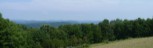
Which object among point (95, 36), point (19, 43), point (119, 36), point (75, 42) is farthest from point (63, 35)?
point (19, 43)

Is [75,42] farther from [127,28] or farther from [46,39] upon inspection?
[127,28]

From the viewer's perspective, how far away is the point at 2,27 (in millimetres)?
40219

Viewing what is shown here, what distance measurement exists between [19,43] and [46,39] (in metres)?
27.2

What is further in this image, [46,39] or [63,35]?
[63,35]

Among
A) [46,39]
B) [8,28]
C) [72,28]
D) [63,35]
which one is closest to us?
[8,28]

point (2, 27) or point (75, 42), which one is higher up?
point (2, 27)

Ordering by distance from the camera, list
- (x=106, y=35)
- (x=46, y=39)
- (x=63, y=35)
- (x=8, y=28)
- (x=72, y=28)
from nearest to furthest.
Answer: (x=8, y=28), (x=46, y=39), (x=63, y=35), (x=72, y=28), (x=106, y=35)

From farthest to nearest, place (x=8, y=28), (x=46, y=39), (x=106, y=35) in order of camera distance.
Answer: (x=106, y=35) → (x=46, y=39) → (x=8, y=28)

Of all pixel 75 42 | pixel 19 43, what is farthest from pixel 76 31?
pixel 19 43

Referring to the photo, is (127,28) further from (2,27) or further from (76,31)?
(2,27)

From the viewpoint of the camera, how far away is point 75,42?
77.5 m

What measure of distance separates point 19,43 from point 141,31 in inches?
2184

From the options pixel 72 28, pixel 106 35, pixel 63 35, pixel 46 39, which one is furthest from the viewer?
pixel 106 35

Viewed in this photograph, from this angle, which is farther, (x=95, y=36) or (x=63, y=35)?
(x=95, y=36)
